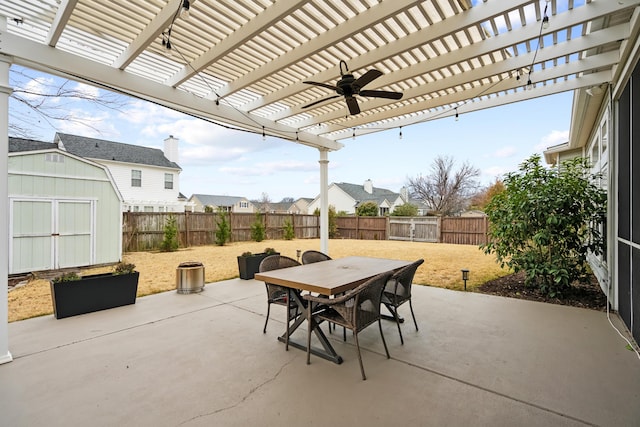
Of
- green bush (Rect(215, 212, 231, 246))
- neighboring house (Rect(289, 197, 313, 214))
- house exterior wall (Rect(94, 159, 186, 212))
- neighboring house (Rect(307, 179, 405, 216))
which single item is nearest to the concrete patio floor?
green bush (Rect(215, 212, 231, 246))

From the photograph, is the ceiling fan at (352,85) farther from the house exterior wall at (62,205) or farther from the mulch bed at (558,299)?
the house exterior wall at (62,205)

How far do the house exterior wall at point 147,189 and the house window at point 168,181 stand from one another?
106 millimetres

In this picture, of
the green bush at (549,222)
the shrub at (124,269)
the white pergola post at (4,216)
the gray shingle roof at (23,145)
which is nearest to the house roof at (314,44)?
the white pergola post at (4,216)

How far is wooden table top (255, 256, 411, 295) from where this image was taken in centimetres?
271

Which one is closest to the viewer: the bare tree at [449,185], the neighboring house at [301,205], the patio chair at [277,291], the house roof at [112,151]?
the patio chair at [277,291]

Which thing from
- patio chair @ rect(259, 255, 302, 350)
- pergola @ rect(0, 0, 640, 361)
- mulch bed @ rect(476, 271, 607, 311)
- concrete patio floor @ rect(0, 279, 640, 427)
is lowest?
concrete patio floor @ rect(0, 279, 640, 427)

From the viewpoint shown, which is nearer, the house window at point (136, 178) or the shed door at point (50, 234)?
the shed door at point (50, 234)

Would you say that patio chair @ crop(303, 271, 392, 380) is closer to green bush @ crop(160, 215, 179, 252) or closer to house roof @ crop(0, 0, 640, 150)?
house roof @ crop(0, 0, 640, 150)

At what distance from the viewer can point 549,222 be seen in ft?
14.3

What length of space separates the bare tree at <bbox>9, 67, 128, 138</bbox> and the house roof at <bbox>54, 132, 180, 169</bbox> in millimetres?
10517

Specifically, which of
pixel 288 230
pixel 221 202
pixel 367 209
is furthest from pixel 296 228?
pixel 221 202

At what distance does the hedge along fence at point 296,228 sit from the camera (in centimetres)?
1020

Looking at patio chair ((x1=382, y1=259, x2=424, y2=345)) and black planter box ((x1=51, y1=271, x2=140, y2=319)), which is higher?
patio chair ((x1=382, y1=259, x2=424, y2=345))

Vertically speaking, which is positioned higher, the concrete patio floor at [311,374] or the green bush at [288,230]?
the green bush at [288,230]
